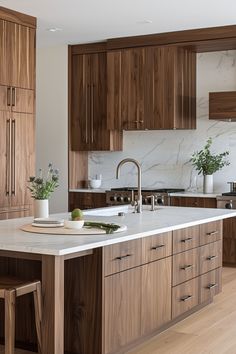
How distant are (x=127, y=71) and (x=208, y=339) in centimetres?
390

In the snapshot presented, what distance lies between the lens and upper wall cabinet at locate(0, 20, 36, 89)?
5.80 m

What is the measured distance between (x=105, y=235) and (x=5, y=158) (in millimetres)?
2610

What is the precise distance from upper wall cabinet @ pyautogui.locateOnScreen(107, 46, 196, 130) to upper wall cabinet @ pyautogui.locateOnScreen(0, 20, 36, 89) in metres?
1.37

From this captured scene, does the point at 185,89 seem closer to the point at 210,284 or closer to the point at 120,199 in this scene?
the point at 120,199

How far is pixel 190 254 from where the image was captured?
4523 mm

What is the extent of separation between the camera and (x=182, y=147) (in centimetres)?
748

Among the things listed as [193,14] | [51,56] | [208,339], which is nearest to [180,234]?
[208,339]

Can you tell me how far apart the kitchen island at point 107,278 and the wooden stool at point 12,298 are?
108 millimetres

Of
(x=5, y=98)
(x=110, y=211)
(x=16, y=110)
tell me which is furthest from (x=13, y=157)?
(x=110, y=211)

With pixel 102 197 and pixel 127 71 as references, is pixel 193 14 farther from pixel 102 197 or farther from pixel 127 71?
pixel 102 197

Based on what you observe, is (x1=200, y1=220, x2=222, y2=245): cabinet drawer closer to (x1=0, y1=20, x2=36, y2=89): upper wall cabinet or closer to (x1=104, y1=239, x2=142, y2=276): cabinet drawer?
(x1=104, y1=239, x2=142, y2=276): cabinet drawer

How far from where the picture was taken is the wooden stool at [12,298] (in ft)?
10.1

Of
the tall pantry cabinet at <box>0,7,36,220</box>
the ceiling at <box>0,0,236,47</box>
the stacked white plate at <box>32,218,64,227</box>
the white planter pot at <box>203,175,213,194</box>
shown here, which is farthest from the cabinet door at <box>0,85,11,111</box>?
the white planter pot at <box>203,175,213,194</box>

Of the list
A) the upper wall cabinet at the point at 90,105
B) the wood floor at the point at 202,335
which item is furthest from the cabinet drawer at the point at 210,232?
the upper wall cabinet at the point at 90,105
